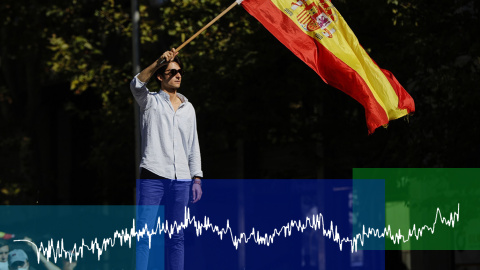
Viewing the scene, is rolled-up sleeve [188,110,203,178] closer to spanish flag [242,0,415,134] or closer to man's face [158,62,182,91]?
man's face [158,62,182,91]

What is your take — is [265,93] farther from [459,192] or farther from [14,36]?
[14,36]

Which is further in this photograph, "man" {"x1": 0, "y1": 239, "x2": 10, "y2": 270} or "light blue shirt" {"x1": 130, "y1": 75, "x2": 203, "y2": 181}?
"man" {"x1": 0, "y1": 239, "x2": 10, "y2": 270}

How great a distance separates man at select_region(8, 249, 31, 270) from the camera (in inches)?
346

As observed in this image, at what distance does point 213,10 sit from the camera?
19.6 m

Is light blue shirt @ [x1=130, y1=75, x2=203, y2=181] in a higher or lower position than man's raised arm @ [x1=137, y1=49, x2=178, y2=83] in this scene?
lower

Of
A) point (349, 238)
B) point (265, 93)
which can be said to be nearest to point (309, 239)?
point (349, 238)

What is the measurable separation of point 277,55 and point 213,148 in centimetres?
375

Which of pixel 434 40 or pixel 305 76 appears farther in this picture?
pixel 305 76
